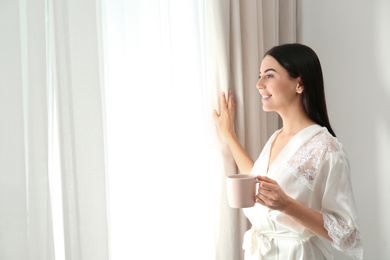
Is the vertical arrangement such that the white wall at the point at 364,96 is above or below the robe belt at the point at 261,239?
above

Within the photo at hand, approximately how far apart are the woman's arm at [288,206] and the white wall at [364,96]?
0.69 metres

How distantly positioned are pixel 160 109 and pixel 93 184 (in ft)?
1.27

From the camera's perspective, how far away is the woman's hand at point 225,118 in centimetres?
152

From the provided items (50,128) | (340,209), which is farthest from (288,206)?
(50,128)

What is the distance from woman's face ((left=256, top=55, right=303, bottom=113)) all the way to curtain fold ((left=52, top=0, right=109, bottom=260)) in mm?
609

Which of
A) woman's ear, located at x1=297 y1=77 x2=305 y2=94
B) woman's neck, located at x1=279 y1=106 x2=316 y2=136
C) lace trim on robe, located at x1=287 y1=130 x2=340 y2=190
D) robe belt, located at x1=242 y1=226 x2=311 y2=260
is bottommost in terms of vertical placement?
robe belt, located at x1=242 y1=226 x2=311 y2=260

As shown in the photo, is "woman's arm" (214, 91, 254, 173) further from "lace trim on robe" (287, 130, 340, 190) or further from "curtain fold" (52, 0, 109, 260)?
"curtain fold" (52, 0, 109, 260)

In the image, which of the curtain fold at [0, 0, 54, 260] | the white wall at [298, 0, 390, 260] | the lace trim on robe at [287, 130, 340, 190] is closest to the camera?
the curtain fold at [0, 0, 54, 260]

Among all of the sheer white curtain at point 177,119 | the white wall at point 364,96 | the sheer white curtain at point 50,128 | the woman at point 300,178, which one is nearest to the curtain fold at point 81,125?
the sheer white curtain at point 50,128

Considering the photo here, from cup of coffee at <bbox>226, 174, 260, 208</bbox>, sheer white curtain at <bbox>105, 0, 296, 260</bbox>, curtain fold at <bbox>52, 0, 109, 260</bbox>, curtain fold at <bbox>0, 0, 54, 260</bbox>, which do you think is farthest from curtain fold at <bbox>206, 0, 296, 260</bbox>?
curtain fold at <bbox>0, 0, 54, 260</bbox>

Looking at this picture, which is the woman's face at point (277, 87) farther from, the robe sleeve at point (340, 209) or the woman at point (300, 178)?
the robe sleeve at point (340, 209)

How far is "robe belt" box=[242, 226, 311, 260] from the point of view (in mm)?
1313

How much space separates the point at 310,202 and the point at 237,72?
2.02 feet

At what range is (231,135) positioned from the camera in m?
1.52
